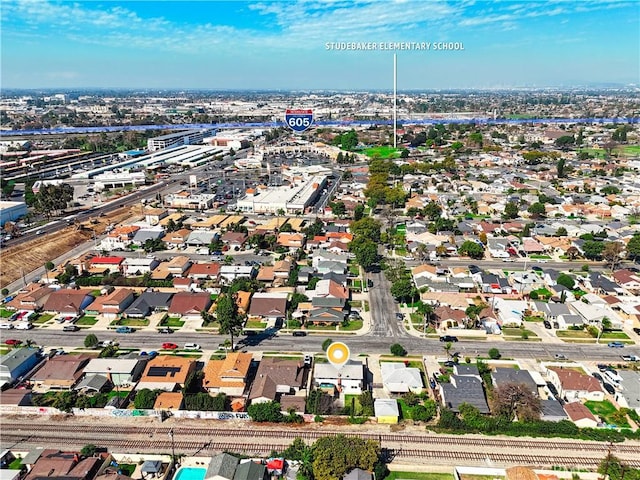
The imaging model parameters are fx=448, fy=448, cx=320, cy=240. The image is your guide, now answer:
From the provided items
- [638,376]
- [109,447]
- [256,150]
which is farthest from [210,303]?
[256,150]

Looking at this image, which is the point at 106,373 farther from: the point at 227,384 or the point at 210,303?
the point at 210,303

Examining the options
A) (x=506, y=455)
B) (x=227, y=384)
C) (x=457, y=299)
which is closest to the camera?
(x=506, y=455)

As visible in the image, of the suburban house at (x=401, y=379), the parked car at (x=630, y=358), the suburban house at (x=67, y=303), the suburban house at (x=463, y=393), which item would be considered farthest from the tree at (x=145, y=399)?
the parked car at (x=630, y=358)

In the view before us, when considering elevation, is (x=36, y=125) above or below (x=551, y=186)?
above

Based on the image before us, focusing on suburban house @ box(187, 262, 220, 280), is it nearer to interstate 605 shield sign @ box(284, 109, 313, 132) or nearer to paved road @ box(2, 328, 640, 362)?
paved road @ box(2, 328, 640, 362)

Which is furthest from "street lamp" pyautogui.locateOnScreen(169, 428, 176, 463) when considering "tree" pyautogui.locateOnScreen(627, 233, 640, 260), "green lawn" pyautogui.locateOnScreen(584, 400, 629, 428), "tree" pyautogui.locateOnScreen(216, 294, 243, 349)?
"tree" pyautogui.locateOnScreen(627, 233, 640, 260)
